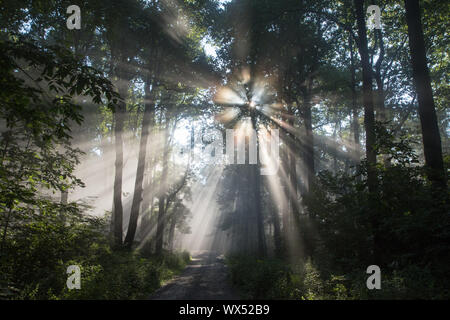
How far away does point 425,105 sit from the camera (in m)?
9.07

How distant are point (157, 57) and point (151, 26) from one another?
2579 mm

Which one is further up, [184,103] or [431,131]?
[184,103]

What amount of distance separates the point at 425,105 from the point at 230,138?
49.9 ft

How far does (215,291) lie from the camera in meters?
12.0

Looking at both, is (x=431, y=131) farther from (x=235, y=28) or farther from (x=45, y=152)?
(x=45, y=152)

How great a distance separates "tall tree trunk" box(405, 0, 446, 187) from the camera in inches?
330

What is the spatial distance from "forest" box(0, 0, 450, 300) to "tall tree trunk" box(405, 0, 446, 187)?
0.04m

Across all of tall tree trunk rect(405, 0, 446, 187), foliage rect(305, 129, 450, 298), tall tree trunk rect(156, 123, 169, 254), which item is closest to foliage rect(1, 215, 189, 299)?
foliage rect(305, 129, 450, 298)

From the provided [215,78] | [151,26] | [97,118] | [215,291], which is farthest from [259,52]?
[97,118]

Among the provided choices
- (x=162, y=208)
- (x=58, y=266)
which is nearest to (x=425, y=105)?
(x=58, y=266)

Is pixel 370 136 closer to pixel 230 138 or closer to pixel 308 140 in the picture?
pixel 308 140

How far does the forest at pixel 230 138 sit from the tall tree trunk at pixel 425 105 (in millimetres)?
42

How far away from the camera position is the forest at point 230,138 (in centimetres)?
583

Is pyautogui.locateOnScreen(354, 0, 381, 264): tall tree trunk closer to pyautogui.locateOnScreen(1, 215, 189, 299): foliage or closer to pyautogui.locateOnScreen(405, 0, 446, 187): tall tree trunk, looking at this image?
pyautogui.locateOnScreen(405, 0, 446, 187): tall tree trunk
